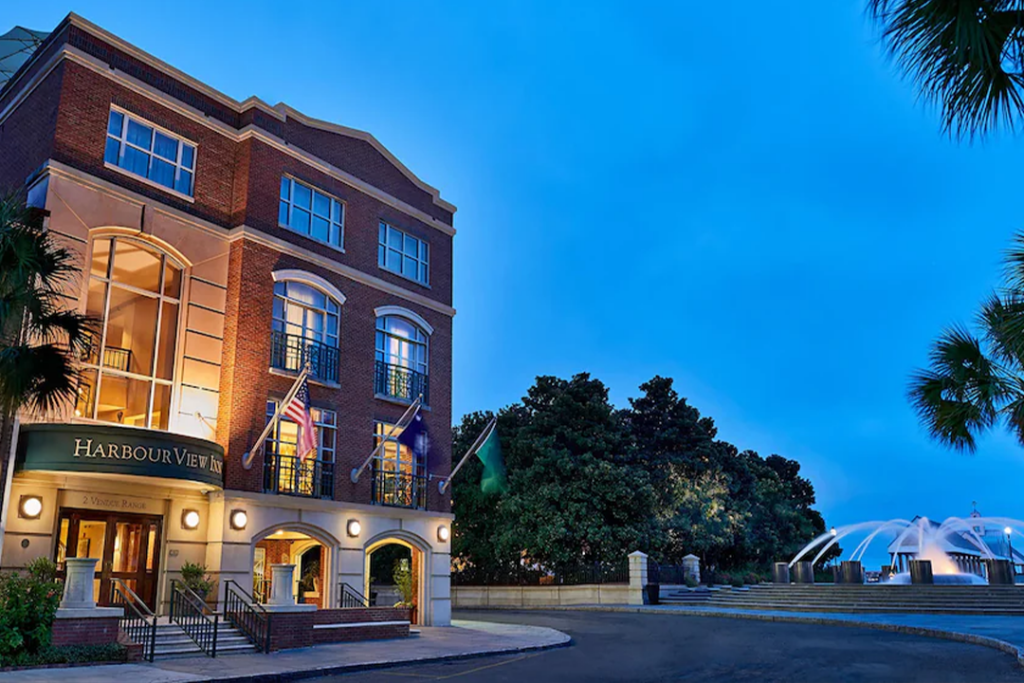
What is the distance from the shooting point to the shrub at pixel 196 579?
68.6ft

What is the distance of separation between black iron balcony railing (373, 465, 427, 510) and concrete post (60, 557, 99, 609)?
439 inches

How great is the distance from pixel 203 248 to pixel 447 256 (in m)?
10.4

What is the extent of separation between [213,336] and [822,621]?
69.0ft

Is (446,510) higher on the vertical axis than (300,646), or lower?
higher

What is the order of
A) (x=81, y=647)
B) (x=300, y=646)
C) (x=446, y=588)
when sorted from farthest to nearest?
(x=446, y=588)
(x=300, y=646)
(x=81, y=647)

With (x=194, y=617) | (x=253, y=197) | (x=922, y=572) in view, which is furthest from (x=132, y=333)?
(x=922, y=572)

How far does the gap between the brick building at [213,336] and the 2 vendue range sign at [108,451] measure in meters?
0.04

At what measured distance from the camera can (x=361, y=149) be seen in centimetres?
2919

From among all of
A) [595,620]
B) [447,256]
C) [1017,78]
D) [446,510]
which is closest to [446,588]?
[446,510]

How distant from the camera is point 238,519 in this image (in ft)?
73.7

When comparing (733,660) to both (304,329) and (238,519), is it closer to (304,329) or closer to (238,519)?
(238,519)

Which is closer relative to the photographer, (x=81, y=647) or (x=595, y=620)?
(x=81, y=647)

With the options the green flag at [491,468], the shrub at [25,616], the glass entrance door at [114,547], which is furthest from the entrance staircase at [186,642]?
the green flag at [491,468]

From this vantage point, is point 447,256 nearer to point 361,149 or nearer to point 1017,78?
point 361,149
